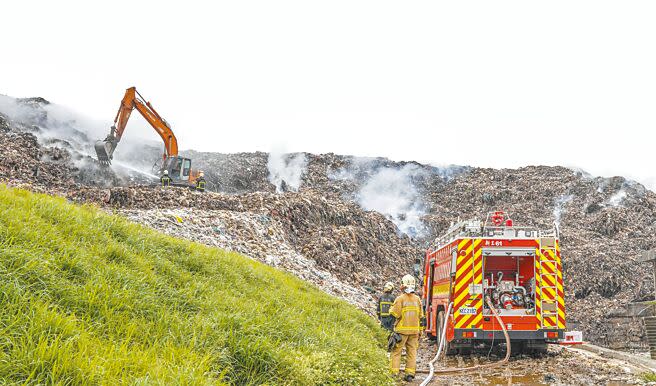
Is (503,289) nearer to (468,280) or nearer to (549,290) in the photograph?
(549,290)

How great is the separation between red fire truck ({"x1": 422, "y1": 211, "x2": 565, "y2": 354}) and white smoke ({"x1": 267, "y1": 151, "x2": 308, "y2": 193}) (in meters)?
26.8

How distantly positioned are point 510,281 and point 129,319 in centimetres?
844

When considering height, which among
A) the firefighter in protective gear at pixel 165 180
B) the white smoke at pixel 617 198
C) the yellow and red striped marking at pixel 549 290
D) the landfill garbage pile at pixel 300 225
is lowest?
the yellow and red striped marking at pixel 549 290

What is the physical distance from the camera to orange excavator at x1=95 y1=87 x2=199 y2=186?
21.5m

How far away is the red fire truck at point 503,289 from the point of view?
31.5ft

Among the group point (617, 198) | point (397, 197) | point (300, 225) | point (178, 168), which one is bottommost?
point (300, 225)

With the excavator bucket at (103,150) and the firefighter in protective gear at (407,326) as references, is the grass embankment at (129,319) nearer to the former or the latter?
the firefighter in protective gear at (407,326)

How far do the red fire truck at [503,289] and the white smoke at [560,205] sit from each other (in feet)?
80.8

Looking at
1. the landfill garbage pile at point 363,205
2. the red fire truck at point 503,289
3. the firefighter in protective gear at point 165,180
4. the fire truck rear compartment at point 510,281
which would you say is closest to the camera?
the red fire truck at point 503,289

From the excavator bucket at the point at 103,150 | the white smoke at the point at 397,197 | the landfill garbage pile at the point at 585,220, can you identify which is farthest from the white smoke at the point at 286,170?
the excavator bucket at the point at 103,150

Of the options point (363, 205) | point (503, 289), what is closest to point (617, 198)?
point (363, 205)

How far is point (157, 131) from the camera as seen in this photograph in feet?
80.0

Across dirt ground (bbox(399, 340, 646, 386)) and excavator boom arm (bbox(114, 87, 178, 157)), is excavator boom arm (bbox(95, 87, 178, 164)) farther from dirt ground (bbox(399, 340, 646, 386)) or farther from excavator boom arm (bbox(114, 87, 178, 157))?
dirt ground (bbox(399, 340, 646, 386))

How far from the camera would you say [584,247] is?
25500mm
